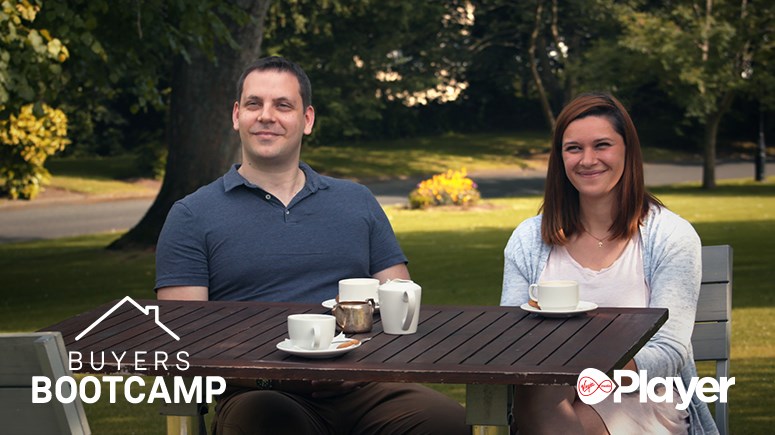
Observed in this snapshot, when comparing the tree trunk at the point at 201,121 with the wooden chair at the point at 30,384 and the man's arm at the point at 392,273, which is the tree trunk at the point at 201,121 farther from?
the wooden chair at the point at 30,384

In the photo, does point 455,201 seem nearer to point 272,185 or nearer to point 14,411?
point 272,185

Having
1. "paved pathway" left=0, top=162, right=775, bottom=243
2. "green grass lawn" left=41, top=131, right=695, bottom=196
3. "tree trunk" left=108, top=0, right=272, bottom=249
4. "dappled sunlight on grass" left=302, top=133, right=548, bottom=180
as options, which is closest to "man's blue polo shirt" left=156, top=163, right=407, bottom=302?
"tree trunk" left=108, top=0, right=272, bottom=249

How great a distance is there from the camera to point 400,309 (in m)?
3.83

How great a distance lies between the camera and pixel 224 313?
4.29m

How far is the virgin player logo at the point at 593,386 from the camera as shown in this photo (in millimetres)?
3253

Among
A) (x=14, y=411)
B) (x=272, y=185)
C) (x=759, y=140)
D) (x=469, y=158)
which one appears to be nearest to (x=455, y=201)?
(x=759, y=140)

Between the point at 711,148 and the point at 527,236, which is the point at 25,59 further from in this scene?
the point at 711,148

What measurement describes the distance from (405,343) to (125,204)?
88.3ft

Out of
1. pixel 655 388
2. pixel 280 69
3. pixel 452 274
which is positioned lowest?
pixel 452 274

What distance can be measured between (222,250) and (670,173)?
118 ft

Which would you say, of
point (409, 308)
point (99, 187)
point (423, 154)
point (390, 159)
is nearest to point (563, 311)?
point (409, 308)

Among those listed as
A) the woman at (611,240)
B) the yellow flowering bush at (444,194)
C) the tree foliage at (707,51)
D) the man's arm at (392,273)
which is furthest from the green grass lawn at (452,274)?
the tree foliage at (707,51)

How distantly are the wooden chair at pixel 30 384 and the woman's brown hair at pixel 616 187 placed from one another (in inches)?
92.3

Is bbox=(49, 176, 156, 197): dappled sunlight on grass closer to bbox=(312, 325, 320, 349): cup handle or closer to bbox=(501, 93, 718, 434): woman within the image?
bbox=(501, 93, 718, 434): woman
